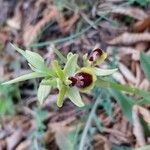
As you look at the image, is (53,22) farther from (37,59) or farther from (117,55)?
(37,59)

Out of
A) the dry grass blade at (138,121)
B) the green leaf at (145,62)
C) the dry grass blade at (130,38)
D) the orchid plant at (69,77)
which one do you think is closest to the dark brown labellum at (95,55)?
the orchid plant at (69,77)

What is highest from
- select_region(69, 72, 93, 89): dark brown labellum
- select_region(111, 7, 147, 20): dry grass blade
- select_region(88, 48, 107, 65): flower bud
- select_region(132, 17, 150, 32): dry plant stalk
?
select_region(111, 7, 147, 20): dry grass blade

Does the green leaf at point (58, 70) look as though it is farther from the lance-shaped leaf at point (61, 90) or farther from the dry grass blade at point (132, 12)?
the dry grass blade at point (132, 12)

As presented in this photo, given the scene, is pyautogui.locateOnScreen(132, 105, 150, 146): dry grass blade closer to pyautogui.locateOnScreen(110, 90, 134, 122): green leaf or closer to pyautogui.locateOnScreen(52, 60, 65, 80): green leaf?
pyautogui.locateOnScreen(110, 90, 134, 122): green leaf

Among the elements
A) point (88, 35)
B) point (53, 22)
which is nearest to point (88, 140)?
point (88, 35)

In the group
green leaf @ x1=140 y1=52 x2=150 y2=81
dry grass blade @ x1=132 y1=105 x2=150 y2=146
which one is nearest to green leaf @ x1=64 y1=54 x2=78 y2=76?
green leaf @ x1=140 y1=52 x2=150 y2=81

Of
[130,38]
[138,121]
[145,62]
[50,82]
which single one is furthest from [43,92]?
[130,38]

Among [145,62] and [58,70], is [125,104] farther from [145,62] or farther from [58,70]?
[58,70]
